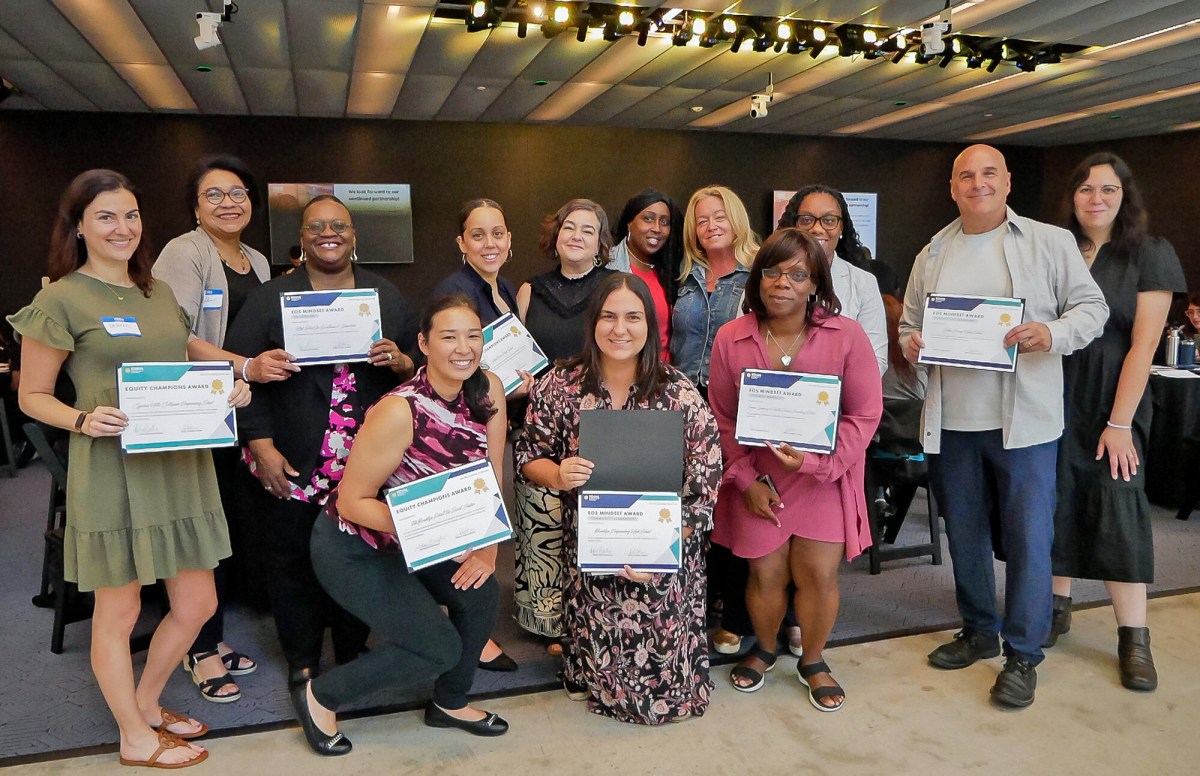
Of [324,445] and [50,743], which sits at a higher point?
[324,445]

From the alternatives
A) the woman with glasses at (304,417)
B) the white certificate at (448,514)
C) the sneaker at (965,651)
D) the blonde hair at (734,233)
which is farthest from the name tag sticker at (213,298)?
the sneaker at (965,651)

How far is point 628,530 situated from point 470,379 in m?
0.65

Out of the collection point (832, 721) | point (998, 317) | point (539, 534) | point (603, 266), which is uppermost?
point (603, 266)

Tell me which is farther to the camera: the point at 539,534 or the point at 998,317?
the point at 539,534

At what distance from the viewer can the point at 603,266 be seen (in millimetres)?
3121

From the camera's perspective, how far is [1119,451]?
281 centimetres

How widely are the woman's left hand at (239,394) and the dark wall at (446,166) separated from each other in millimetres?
5776

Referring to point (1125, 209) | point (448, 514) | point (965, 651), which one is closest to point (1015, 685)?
point (965, 651)

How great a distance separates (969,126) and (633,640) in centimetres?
944

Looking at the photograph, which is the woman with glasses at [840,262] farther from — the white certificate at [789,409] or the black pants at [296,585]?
the black pants at [296,585]

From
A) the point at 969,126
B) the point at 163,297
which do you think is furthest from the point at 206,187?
the point at 969,126

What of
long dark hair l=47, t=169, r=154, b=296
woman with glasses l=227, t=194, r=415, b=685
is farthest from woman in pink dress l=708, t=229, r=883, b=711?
long dark hair l=47, t=169, r=154, b=296

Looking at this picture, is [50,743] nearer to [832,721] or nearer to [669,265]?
[832,721]

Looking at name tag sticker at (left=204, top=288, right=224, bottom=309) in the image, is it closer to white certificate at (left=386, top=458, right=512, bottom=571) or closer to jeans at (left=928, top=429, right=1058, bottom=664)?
white certificate at (left=386, top=458, right=512, bottom=571)
